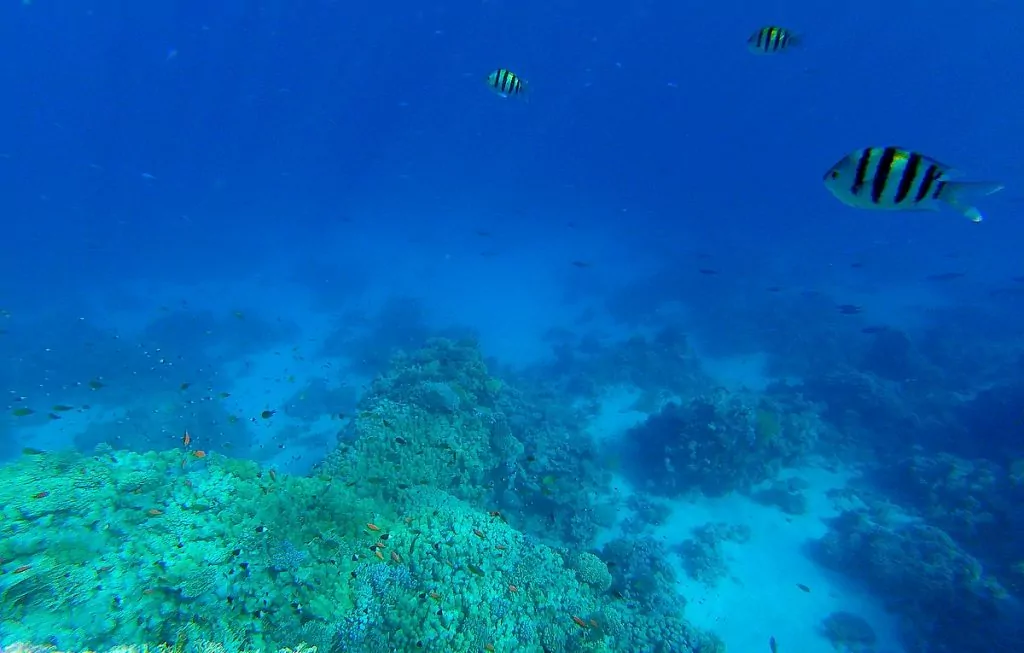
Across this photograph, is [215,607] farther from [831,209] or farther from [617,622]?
[831,209]

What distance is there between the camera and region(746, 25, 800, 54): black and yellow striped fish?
6.55 meters

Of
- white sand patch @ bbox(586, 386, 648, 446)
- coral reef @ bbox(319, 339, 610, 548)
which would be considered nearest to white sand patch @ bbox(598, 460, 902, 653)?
coral reef @ bbox(319, 339, 610, 548)

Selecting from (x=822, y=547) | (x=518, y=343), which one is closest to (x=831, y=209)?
(x=518, y=343)

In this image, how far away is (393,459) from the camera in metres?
8.72

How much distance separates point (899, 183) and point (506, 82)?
614cm

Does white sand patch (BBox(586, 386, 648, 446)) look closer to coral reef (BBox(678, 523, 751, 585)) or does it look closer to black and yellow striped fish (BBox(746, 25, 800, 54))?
coral reef (BBox(678, 523, 751, 585))

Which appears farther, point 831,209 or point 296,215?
point 831,209

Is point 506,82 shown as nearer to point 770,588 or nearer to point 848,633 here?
point 770,588

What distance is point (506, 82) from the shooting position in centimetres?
725

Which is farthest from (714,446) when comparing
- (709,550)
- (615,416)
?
(615,416)

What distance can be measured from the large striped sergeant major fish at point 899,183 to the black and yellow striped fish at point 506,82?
225 inches

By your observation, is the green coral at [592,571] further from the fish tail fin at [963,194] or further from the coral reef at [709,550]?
the fish tail fin at [963,194]

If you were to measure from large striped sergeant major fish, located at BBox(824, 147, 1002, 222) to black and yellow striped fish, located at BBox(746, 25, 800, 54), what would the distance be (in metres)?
5.18

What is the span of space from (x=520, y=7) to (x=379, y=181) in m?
41.3
